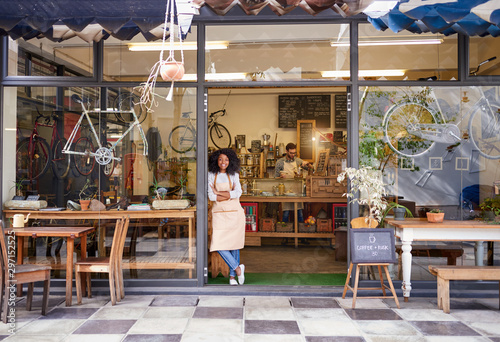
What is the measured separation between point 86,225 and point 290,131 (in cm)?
648

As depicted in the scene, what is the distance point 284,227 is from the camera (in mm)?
9055

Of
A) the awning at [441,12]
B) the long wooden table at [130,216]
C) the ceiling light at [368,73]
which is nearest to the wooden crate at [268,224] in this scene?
the long wooden table at [130,216]

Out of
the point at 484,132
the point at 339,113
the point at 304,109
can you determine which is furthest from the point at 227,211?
the point at 339,113

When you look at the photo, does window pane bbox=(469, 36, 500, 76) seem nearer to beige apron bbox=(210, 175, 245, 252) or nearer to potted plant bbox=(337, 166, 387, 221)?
potted plant bbox=(337, 166, 387, 221)

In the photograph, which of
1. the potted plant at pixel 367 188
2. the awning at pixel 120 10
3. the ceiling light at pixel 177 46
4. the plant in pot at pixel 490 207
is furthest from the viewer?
the ceiling light at pixel 177 46

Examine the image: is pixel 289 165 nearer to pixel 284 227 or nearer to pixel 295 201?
pixel 295 201

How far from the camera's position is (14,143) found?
605 cm

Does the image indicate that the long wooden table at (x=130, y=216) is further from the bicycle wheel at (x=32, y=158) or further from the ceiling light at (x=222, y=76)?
the ceiling light at (x=222, y=76)

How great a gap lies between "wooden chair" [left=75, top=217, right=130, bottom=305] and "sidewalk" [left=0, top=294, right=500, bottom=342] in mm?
146

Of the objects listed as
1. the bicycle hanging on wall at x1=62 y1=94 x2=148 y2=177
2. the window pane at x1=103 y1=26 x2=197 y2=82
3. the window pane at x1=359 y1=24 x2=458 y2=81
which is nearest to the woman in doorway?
the bicycle hanging on wall at x1=62 y1=94 x2=148 y2=177

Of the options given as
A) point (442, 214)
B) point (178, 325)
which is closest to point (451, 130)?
point (442, 214)

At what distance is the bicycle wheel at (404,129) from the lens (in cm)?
588

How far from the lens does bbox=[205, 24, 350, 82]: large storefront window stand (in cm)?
589

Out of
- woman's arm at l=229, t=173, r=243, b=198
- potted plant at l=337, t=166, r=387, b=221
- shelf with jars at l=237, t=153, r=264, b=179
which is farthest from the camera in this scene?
shelf with jars at l=237, t=153, r=264, b=179
